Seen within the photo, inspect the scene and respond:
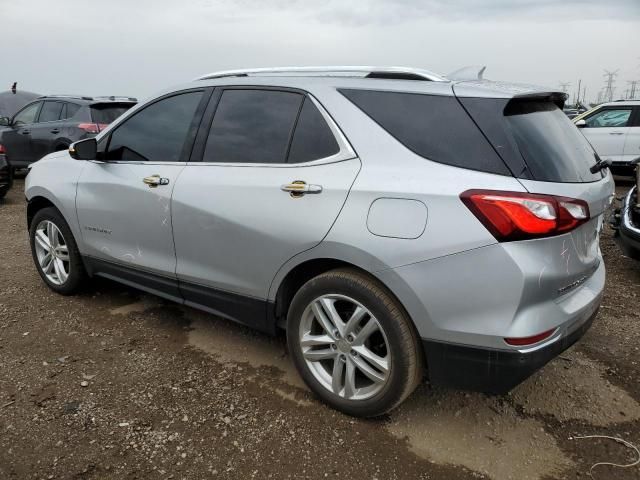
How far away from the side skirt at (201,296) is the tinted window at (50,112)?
22.7 feet

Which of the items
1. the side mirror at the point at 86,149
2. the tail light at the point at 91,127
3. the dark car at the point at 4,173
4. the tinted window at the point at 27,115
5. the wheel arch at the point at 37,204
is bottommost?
the dark car at the point at 4,173

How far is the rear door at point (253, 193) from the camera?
100 inches

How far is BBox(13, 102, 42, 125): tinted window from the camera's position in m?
10.1

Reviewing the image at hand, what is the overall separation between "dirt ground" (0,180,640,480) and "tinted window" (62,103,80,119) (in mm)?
6364

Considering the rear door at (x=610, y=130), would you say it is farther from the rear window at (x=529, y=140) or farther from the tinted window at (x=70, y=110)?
the tinted window at (x=70, y=110)

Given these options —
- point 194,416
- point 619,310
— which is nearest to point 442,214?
point 194,416

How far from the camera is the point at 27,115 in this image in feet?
33.9

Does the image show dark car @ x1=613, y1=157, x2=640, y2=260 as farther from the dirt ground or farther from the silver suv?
the silver suv

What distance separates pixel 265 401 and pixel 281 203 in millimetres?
1058

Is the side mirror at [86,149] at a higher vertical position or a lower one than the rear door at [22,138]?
higher

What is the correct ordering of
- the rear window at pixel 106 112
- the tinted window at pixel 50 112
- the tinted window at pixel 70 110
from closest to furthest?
the rear window at pixel 106 112 → the tinted window at pixel 70 110 → the tinted window at pixel 50 112

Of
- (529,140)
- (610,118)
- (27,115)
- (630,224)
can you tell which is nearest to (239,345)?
(529,140)

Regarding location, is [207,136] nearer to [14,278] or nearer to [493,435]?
[493,435]

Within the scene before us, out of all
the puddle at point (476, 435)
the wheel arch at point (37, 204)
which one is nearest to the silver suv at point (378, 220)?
the puddle at point (476, 435)
